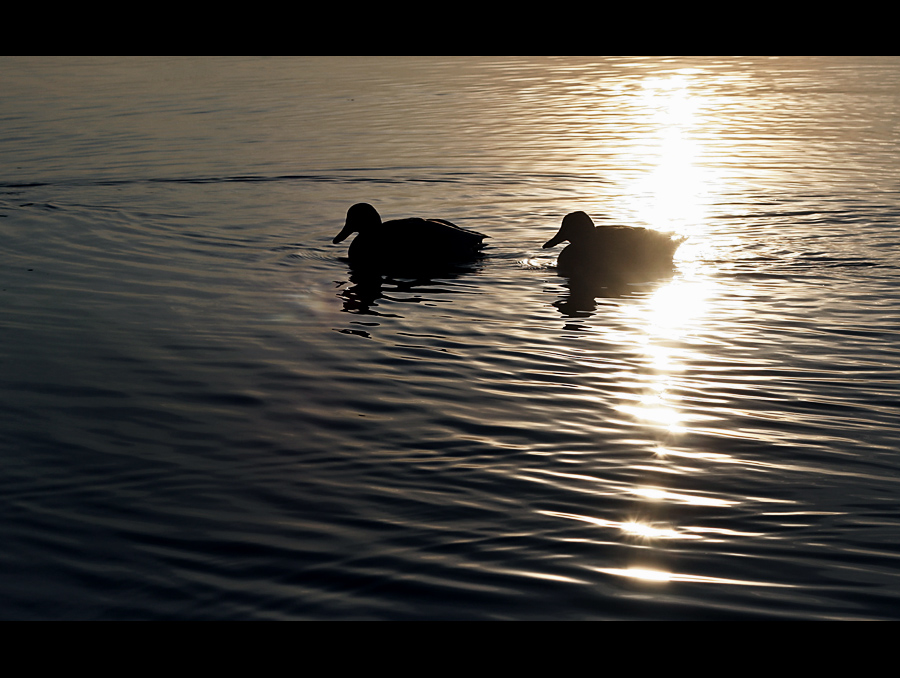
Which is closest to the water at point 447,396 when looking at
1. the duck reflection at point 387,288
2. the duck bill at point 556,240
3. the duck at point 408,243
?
the duck reflection at point 387,288

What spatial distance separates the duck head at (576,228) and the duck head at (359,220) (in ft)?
7.16

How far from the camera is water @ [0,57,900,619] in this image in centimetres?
452

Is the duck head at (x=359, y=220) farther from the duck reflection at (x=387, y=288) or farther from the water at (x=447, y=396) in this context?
the duck reflection at (x=387, y=288)

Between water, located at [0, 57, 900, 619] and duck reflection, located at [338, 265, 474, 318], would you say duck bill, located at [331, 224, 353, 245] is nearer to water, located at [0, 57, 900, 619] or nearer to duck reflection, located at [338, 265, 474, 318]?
water, located at [0, 57, 900, 619]

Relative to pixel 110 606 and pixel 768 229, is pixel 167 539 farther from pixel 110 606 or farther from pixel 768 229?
pixel 768 229

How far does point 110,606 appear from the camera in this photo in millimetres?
4312

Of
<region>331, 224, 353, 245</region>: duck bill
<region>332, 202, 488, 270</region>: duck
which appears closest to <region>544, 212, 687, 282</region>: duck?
<region>332, 202, 488, 270</region>: duck

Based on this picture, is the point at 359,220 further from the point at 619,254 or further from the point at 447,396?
the point at 447,396

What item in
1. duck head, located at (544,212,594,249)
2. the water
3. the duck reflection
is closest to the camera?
the water

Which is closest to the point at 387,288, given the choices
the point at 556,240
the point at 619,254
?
the point at 556,240

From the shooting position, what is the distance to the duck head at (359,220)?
12.0 m

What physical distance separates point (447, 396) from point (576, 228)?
4.86 m

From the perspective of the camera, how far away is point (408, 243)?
11586 mm

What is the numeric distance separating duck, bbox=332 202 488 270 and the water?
1.50 ft
